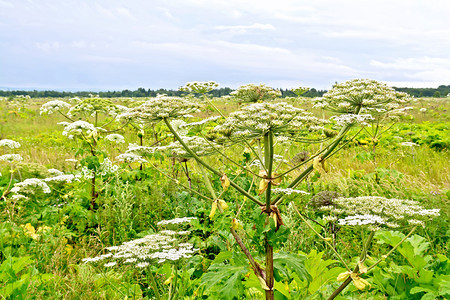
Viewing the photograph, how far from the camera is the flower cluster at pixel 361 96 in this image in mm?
2592

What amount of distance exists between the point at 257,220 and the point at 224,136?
0.75 metres

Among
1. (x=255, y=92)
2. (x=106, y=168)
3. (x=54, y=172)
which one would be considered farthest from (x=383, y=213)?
(x=54, y=172)

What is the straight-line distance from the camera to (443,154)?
1018 centimetres

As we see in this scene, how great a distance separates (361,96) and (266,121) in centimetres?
97

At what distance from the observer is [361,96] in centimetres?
265

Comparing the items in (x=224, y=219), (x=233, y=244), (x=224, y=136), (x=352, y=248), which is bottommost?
(x=352, y=248)

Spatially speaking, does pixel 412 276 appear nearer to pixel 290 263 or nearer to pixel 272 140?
pixel 290 263

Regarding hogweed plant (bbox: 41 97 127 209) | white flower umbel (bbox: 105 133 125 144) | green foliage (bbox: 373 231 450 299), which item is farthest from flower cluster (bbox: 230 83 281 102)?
white flower umbel (bbox: 105 133 125 144)

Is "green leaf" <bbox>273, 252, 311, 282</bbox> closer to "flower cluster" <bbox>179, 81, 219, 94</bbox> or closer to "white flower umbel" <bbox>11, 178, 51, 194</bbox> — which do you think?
"flower cluster" <bbox>179, 81, 219, 94</bbox>

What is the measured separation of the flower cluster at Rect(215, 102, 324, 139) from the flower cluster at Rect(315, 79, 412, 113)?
0.36 m

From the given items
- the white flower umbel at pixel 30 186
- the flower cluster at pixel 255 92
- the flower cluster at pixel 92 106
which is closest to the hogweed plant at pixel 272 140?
the flower cluster at pixel 255 92

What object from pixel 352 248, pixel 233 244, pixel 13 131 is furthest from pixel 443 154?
pixel 13 131

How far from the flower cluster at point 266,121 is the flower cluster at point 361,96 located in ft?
1.18

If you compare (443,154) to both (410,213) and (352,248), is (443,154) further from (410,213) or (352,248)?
(410,213)
